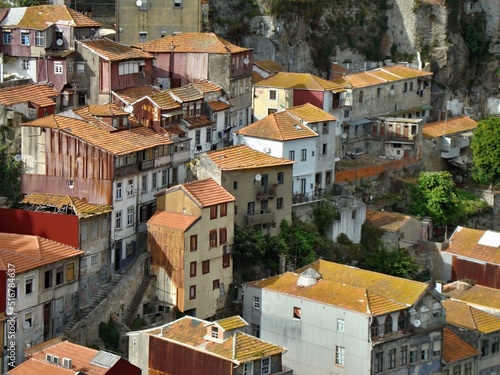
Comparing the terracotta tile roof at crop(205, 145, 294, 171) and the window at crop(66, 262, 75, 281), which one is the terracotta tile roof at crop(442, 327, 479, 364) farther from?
the window at crop(66, 262, 75, 281)

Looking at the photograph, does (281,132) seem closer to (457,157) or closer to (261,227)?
(261,227)

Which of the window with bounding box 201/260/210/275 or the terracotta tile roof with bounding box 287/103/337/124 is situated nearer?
the window with bounding box 201/260/210/275

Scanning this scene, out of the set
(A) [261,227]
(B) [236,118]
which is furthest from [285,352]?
(B) [236,118]

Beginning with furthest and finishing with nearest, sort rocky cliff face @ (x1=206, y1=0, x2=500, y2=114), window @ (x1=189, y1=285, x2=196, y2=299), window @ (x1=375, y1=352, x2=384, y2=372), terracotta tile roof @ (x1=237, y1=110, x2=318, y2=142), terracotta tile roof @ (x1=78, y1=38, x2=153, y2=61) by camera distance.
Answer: rocky cliff face @ (x1=206, y1=0, x2=500, y2=114) → terracotta tile roof @ (x1=237, y1=110, x2=318, y2=142) → terracotta tile roof @ (x1=78, y1=38, x2=153, y2=61) → window @ (x1=189, y1=285, x2=196, y2=299) → window @ (x1=375, y1=352, x2=384, y2=372)

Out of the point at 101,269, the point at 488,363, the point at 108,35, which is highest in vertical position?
the point at 108,35

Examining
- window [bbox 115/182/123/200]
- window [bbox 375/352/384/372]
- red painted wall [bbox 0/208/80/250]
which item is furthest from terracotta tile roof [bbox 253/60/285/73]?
window [bbox 375/352/384/372]

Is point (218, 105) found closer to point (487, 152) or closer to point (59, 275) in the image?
point (487, 152)

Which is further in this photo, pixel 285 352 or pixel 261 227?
pixel 261 227

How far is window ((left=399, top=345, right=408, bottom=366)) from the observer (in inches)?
3602

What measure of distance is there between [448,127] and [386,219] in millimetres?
19181

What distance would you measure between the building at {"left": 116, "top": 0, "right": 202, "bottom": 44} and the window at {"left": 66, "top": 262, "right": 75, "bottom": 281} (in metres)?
30.7

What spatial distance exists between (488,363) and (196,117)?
2414 centimetres

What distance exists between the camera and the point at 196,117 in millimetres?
105000

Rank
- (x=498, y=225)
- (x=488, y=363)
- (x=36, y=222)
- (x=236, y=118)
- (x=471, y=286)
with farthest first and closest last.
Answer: (x=498, y=225), (x=236, y=118), (x=471, y=286), (x=488, y=363), (x=36, y=222)
